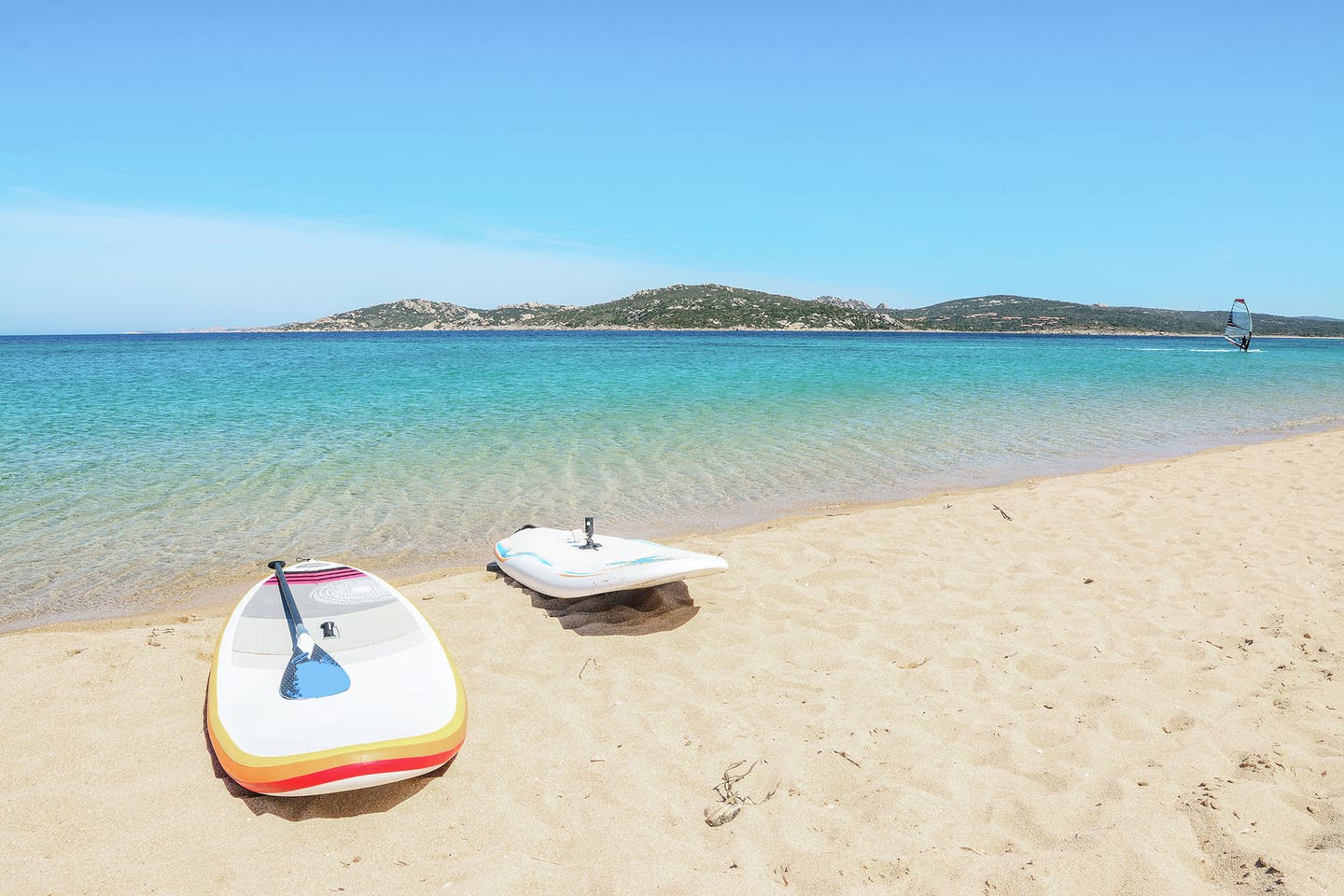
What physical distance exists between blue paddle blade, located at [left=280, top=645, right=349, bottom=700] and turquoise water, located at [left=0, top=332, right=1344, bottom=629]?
341 centimetres

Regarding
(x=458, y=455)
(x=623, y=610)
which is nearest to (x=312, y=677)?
(x=623, y=610)

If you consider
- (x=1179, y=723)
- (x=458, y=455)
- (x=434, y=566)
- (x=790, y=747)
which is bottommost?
(x=434, y=566)

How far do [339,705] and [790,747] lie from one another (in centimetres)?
243

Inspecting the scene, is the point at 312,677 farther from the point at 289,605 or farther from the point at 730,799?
the point at 730,799

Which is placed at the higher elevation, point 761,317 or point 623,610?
point 761,317

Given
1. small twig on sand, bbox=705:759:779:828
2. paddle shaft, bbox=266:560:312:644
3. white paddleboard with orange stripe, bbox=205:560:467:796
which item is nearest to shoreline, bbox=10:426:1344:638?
paddle shaft, bbox=266:560:312:644

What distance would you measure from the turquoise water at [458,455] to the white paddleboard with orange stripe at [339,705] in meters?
2.77

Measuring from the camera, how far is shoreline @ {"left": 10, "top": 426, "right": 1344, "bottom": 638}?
228 inches

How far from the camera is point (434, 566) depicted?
7.20 m

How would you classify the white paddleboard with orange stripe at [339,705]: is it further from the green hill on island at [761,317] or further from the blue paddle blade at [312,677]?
the green hill on island at [761,317]

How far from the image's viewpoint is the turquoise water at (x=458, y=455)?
750 centimetres

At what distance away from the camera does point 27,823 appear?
10.1ft

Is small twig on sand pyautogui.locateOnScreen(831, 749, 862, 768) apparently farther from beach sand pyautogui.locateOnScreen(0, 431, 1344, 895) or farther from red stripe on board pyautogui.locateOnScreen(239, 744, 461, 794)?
red stripe on board pyautogui.locateOnScreen(239, 744, 461, 794)

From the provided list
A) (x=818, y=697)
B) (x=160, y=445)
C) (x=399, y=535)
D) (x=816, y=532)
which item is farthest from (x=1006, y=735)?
(x=160, y=445)
